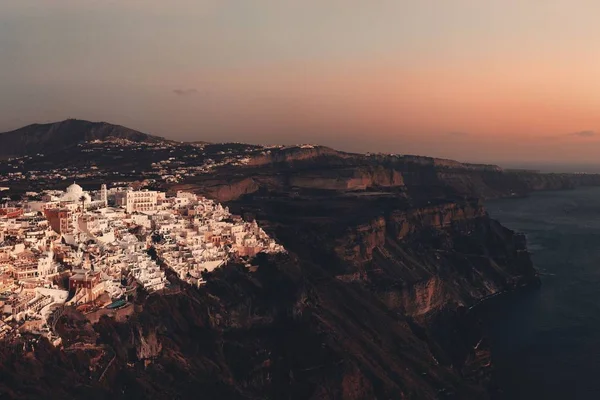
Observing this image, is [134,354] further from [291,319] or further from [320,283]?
[320,283]

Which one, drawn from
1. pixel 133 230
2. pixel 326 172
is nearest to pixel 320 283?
pixel 133 230

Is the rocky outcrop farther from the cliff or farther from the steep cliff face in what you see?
the cliff

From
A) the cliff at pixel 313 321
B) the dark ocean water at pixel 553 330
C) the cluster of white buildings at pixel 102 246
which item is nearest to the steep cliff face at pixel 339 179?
the cliff at pixel 313 321

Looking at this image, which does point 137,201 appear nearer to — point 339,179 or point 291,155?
point 339,179

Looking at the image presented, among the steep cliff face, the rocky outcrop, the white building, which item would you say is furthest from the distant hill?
the white building

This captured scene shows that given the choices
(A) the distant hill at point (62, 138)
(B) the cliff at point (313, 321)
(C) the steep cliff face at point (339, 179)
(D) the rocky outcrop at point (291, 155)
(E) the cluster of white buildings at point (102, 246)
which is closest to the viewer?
(B) the cliff at point (313, 321)

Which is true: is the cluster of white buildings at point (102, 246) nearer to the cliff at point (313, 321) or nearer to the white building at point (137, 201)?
the white building at point (137, 201)
